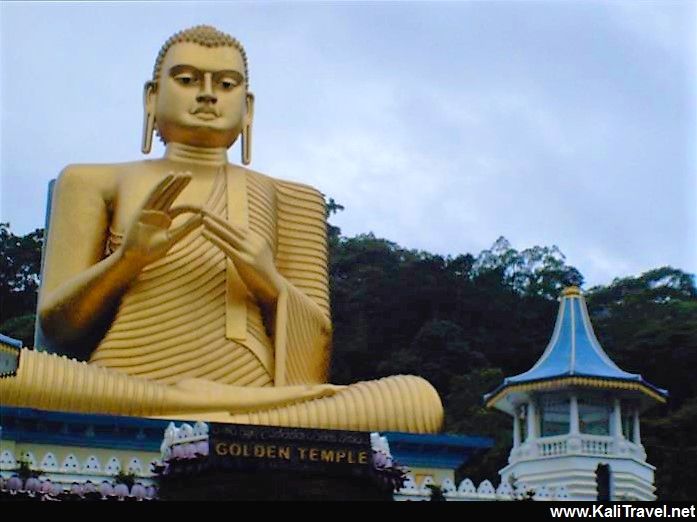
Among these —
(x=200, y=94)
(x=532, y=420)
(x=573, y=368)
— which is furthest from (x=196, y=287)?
(x=573, y=368)

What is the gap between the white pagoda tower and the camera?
1378 centimetres

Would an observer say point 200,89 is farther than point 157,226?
Yes

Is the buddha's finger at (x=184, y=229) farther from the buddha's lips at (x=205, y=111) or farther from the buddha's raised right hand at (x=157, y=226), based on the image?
the buddha's lips at (x=205, y=111)

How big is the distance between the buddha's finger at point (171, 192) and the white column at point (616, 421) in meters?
4.80

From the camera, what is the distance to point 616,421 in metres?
14.5

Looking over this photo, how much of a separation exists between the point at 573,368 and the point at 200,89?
13.8 ft

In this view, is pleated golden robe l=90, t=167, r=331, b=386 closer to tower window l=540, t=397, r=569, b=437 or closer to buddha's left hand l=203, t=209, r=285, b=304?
buddha's left hand l=203, t=209, r=285, b=304

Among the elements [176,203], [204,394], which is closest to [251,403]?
[204,394]

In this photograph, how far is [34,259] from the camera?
25328 mm

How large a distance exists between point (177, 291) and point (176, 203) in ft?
2.66

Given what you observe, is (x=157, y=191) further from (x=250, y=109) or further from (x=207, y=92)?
(x=250, y=109)

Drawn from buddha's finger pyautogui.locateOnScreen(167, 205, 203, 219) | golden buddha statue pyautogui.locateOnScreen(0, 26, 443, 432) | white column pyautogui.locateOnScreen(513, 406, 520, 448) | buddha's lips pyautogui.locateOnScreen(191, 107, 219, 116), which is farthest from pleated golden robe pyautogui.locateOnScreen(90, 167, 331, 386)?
white column pyautogui.locateOnScreen(513, 406, 520, 448)

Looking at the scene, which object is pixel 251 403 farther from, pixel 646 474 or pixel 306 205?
pixel 646 474

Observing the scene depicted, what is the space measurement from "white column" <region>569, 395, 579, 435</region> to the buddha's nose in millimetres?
4222
